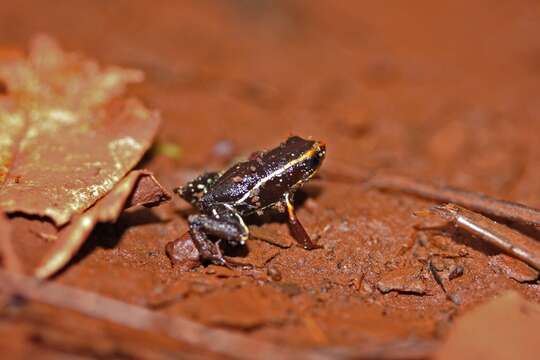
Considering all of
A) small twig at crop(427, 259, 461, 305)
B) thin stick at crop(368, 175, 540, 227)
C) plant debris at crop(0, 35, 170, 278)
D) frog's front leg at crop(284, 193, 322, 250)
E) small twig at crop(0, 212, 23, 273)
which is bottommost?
small twig at crop(427, 259, 461, 305)

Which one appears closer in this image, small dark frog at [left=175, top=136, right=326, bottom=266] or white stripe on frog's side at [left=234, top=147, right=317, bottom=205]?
small dark frog at [left=175, top=136, right=326, bottom=266]

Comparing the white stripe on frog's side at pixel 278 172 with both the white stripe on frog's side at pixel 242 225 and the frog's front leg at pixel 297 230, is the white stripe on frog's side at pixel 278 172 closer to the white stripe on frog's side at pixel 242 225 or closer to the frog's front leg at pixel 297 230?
the white stripe on frog's side at pixel 242 225

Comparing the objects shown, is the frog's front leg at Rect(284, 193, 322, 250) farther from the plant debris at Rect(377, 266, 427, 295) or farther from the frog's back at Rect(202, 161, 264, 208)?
the plant debris at Rect(377, 266, 427, 295)

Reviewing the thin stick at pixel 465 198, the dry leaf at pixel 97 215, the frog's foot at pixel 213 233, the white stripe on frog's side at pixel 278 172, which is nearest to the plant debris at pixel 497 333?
the thin stick at pixel 465 198

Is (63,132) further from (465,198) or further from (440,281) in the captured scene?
(465,198)

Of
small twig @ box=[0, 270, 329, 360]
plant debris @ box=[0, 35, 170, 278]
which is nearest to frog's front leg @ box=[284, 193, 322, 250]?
plant debris @ box=[0, 35, 170, 278]

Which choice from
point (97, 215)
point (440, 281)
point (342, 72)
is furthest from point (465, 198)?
point (342, 72)

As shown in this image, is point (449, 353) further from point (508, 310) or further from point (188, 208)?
point (188, 208)
